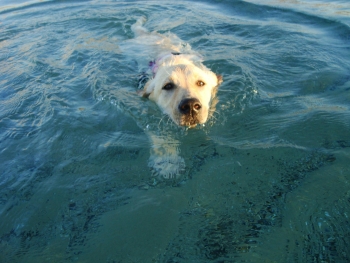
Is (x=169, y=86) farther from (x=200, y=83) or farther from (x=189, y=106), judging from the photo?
(x=189, y=106)

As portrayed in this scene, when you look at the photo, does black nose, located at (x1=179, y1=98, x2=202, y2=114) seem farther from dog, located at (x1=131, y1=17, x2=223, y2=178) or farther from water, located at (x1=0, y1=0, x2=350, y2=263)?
water, located at (x1=0, y1=0, x2=350, y2=263)

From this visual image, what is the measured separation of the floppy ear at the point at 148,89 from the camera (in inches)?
209

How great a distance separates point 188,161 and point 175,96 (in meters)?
1.24

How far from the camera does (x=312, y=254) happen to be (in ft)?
7.59

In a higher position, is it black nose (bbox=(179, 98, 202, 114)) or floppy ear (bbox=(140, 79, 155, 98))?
black nose (bbox=(179, 98, 202, 114))

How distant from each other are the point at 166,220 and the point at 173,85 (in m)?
2.47

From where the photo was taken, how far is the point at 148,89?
5.37m

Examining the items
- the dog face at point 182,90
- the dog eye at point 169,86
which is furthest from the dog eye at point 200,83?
the dog eye at point 169,86

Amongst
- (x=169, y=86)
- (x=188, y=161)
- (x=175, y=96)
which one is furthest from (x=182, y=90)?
(x=188, y=161)

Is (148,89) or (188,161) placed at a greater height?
(148,89)

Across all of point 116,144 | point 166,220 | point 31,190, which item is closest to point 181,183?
point 166,220

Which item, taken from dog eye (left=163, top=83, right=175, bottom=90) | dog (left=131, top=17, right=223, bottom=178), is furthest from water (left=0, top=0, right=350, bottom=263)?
dog eye (left=163, top=83, right=175, bottom=90)

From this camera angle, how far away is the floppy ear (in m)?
5.30

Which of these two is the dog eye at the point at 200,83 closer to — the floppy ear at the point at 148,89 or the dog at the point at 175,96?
the dog at the point at 175,96
